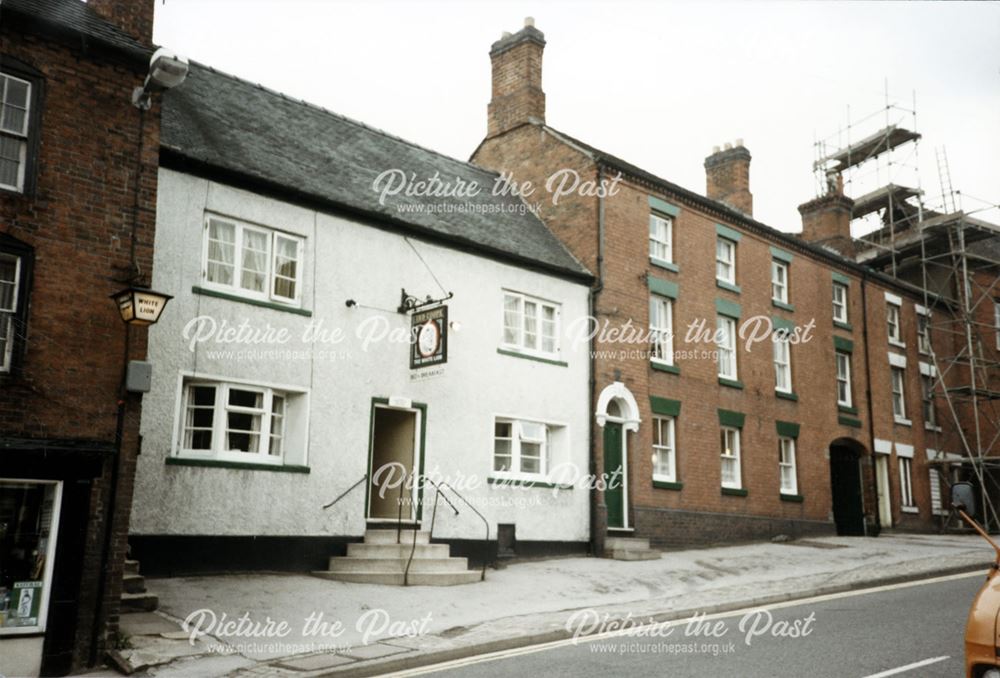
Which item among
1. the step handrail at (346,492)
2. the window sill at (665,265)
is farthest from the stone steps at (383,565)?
the window sill at (665,265)

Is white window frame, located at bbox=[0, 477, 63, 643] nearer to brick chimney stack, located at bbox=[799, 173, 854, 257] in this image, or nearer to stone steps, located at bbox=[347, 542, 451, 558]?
stone steps, located at bbox=[347, 542, 451, 558]

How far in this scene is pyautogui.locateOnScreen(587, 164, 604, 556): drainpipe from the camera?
19.5 metres

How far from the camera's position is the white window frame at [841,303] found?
28.2 m

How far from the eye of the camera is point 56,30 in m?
10.4

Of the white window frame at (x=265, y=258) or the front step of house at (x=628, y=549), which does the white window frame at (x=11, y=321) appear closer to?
the white window frame at (x=265, y=258)

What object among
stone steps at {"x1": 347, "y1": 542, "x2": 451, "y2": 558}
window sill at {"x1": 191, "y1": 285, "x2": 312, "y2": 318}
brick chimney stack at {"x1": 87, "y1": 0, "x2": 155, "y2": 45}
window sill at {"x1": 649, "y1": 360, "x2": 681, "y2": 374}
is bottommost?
stone steps at {"x1": 347, "y1": 542, "x2": 451, "y2": 558}

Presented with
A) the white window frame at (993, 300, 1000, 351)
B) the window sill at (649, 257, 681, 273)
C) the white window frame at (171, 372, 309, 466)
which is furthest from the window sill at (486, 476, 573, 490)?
the white window frame at (993, 300, 1000, 351)

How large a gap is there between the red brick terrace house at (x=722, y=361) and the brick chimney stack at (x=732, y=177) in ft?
0.19

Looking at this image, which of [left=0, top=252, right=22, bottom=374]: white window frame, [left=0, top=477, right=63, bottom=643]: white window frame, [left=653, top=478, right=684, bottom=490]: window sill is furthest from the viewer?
[left=653, top=478, right=684, bottom=490]: window sill

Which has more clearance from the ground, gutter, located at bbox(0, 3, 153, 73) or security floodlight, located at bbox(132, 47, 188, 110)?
gutter, located at bbox(0, 3, 153, 73)

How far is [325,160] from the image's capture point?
17906 millimetres

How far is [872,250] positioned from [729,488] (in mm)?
15771

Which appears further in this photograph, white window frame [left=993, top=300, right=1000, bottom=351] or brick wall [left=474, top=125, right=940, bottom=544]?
white window frame [left=993, top=300, right=1000, bottom=351]

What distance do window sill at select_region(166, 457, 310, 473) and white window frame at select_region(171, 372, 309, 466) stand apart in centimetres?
6
